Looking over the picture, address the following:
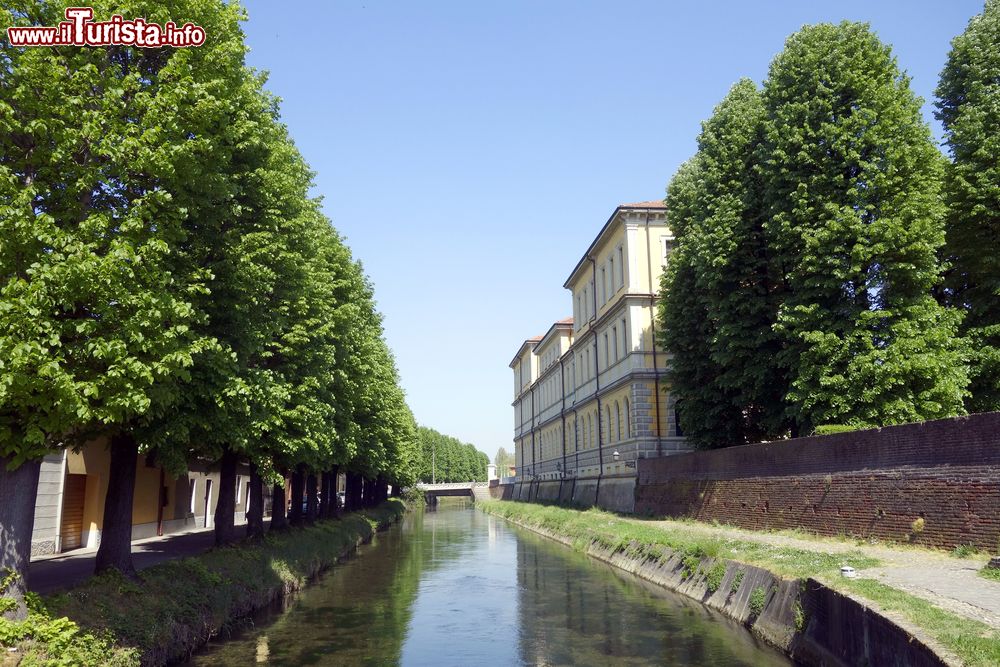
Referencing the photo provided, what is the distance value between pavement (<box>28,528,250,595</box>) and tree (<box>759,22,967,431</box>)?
19.1 m

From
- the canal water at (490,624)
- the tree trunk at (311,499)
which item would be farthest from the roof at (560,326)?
the canal water at (490,624)

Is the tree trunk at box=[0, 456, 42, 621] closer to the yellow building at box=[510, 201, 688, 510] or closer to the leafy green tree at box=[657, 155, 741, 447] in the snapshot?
the leafy green tree at box=[657, 155, 741, 447]

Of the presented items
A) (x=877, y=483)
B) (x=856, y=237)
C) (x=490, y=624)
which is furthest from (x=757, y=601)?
(x=856, y=237)

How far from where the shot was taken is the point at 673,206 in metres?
35.2

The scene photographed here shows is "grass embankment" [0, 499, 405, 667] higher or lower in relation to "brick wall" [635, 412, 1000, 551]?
lower

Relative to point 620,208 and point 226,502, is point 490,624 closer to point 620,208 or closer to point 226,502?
point 226,502

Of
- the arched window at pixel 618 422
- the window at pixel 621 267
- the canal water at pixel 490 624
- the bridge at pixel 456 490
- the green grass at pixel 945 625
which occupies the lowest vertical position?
the canal water at pixel 490 624

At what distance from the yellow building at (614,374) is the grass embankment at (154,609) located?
2178cm

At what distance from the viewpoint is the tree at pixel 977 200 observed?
2369 cm

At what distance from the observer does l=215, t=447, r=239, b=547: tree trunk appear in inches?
788

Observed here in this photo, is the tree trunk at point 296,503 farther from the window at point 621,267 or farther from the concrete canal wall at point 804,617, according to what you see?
the window at point 621,267

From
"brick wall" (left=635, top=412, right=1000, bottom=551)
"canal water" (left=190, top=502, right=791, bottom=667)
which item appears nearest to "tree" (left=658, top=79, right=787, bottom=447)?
"brick wall" (left=635, top=412, right=1000, bottom=551)

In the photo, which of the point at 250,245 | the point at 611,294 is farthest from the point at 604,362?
the point at 250,245

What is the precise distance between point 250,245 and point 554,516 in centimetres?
3351
